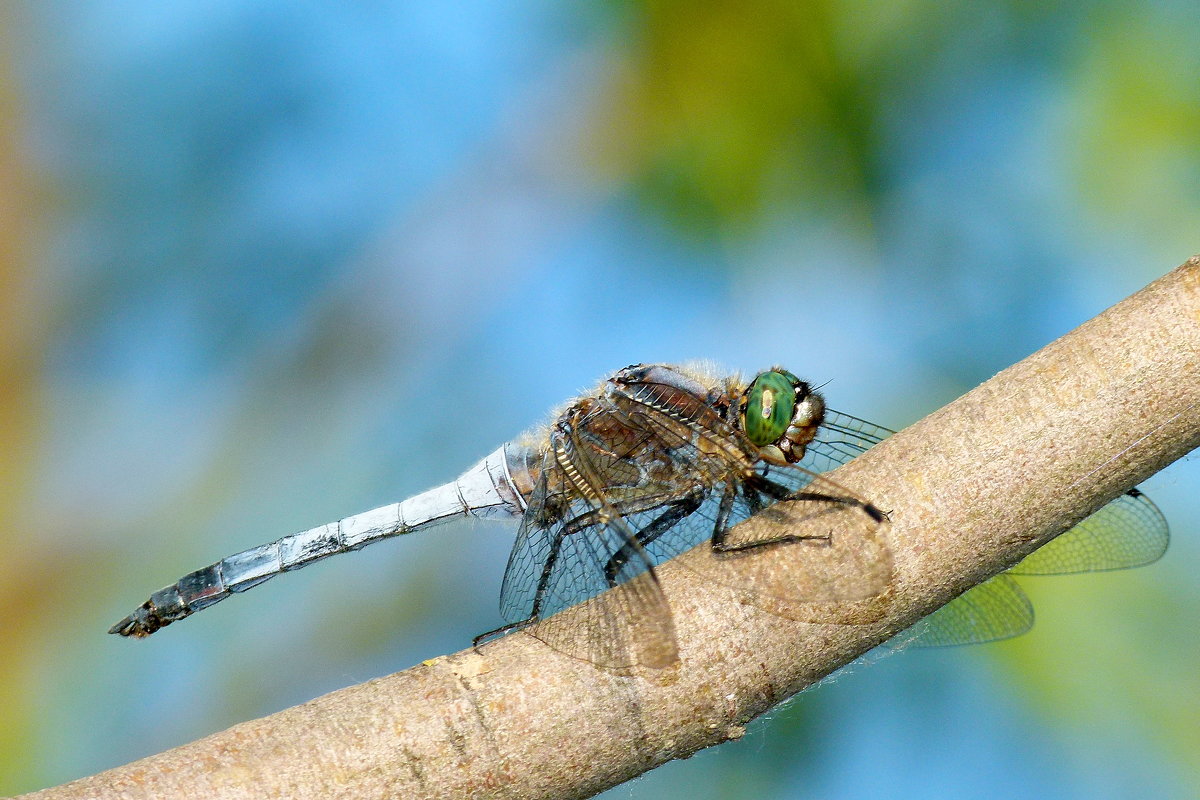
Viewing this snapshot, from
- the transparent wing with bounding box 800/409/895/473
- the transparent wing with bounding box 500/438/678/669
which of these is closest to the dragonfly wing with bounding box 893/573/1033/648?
the transparent wing with bounding box 800/409/895/473

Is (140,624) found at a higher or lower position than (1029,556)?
higher

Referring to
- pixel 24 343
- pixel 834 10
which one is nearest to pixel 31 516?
pixel 24 343

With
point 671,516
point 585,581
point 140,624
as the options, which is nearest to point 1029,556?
point 671,516

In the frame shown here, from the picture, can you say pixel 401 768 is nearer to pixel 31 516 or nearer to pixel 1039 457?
pixel 1039 457

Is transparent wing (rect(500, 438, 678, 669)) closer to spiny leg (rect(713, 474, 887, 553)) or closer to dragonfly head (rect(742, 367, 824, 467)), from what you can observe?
spiny leg (rect(713, 474, 887, 553))

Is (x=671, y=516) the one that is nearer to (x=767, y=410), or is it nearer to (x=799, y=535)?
(x=767, y=410)

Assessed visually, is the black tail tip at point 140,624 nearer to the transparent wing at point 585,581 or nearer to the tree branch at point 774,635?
the transparent wing at point 585,581

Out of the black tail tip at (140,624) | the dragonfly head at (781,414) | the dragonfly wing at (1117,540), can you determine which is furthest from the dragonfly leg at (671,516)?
the black tail tip at (140,624)
